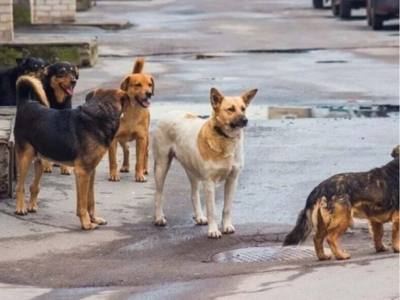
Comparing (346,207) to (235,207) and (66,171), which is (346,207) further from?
(66,171)

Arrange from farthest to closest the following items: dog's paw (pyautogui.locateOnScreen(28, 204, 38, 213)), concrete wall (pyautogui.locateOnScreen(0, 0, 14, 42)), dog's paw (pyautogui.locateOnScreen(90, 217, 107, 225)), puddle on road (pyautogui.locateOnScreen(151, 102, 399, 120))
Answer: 1. concrete wall (pyautogui.locateOnScreen(0, 0, 14, 42))
2. puddle on road (pyautogui.locateOnScreen(151, 102, 399, 120))
3. dog's paw (pyautogui.locateOnScreen(28, 204, 38, 213))
4. dog's paw (pyautogui.locateOnScreen(90, 217, 107, 225))

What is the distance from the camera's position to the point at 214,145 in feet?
33.6

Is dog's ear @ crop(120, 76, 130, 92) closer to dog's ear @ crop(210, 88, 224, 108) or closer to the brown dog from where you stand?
the brown dog

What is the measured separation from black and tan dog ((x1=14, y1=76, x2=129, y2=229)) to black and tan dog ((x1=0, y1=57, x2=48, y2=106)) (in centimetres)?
269

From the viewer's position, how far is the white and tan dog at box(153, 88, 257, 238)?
1017cm

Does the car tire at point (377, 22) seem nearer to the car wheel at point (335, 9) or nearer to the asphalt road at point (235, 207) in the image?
the asphalt road at point (235, 207)

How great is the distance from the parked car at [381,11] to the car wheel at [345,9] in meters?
4.80

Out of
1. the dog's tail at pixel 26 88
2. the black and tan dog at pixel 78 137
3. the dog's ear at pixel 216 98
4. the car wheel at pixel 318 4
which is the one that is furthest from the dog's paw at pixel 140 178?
the car wheel at pixel 318 4

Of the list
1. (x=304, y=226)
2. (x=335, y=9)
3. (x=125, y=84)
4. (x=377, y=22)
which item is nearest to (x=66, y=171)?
(x=125, y=84)

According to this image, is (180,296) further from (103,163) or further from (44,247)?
(103,163)

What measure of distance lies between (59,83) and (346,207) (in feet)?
14.7

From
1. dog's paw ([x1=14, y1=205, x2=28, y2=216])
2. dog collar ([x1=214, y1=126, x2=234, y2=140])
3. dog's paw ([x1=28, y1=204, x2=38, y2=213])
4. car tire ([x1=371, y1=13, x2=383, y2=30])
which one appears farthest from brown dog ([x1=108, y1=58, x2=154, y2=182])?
car tire ([x1=371, y1=13, x2=383, y2=30])

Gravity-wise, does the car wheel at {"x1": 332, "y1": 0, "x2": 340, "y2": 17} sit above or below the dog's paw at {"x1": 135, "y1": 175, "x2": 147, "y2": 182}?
below

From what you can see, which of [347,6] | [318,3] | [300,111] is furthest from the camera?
[318,3]
